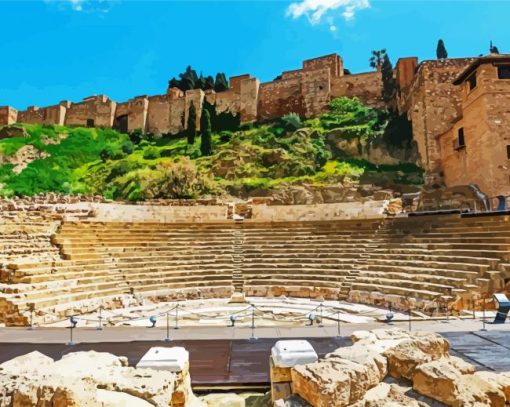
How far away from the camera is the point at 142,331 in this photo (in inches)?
310

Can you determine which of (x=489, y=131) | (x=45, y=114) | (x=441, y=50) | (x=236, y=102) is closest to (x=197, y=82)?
(x=236, y=102)

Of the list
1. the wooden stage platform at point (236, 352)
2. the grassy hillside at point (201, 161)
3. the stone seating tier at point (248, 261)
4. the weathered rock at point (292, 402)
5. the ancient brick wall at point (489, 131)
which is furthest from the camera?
the grassy hillside at point (201, 161)

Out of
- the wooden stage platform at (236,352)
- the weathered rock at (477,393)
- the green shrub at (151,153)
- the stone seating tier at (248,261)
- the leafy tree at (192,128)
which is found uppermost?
the leafy tree at (192,128)

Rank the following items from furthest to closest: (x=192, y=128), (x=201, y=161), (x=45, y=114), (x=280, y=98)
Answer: (x=45, y=114) → (x=280, y=98) → (x=192, y=128) → (x=201, y=161)

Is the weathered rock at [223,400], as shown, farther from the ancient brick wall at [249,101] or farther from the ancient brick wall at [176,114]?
the ancient brick wall at [176,114]

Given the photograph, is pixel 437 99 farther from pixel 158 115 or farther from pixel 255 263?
pixel 158 115

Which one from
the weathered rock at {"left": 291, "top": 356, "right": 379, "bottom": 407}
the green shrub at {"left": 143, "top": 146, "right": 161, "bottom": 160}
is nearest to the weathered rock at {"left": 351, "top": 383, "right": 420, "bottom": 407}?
the weathered rock at {"left": 291, "top": 356, "right": 379, "bottom": 407}

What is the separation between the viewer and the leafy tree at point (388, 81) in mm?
35719

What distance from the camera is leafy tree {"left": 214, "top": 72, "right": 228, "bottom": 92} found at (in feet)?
158

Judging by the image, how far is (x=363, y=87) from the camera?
3803 centimetres

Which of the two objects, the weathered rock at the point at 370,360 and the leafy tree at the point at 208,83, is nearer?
the weathered rock at the point at 370,360

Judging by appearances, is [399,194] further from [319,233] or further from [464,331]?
[464,331]

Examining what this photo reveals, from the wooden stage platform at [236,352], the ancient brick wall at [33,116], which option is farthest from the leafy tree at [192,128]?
the wooden stage platform at [236,352]

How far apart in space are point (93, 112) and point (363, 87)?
3133 centimetres
